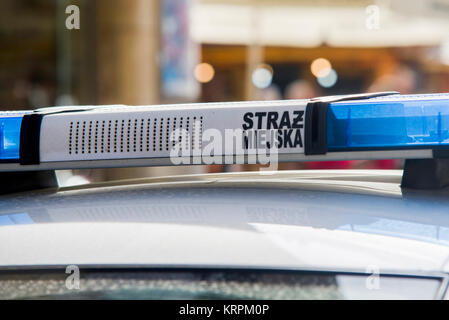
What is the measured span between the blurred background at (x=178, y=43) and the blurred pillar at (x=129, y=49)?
0.01m

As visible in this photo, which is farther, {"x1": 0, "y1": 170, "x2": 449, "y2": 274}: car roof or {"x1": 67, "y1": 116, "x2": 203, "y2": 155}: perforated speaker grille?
{"x1": 67, "y1": 116, "x2": 203, "y2": 155}: perforated speaker grille

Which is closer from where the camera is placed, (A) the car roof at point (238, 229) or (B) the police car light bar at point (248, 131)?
(A) the car roof at point (238, 229)

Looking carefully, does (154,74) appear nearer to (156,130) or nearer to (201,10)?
(201,10)

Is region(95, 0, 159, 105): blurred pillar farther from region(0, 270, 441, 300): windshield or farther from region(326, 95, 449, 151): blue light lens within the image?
region(0, 270, 441, 300): windshield

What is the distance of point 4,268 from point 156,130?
16.8 inches

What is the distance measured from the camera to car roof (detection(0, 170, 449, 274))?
1054 mm

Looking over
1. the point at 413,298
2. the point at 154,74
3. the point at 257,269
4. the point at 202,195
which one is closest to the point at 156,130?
the point at 202,195

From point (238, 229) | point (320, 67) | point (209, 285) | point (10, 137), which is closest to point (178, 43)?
point (320, 67)

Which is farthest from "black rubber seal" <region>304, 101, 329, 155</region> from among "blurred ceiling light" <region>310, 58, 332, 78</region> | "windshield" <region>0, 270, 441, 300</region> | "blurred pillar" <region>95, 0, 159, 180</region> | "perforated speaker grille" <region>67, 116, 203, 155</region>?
"blurred ceiling light" <region>310, 58, 332, 78</region>

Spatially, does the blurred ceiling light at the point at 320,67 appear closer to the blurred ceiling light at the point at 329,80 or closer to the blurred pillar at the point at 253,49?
the blurred ceiling light at the point at 329,80

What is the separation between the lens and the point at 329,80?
13961 mm

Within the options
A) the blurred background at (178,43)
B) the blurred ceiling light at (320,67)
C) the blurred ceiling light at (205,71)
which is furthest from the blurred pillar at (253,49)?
the blurred ceiling light at (320,67)

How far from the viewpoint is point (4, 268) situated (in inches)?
44.3

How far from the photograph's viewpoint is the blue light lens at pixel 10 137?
5.03ft
